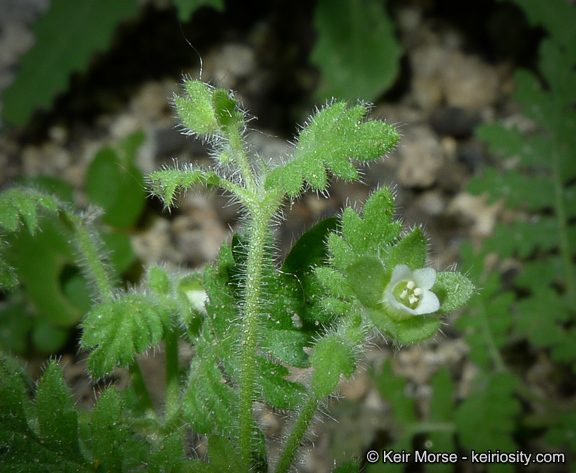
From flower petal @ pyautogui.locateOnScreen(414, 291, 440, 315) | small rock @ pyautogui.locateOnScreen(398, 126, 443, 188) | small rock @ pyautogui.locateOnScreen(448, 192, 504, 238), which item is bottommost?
small rock @ pyautogui.locateOnScreen(448, 192, 504, 238)

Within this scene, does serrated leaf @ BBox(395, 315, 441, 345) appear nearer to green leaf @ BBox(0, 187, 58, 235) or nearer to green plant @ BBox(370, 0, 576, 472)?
green leaf @ BBox(0, 187, 58, 235)

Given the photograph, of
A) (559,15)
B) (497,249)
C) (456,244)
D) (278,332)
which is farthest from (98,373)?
(559,15)

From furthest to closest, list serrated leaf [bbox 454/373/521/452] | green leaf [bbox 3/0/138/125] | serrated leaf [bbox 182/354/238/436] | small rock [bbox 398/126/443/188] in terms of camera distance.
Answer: small rock [bbox 398/126/443/188] < green leaf [bbox 3/0/138/125] < serrated leaf [bbox 454/373/521/452] < serrated leaf [bbox 182/354/238/436]

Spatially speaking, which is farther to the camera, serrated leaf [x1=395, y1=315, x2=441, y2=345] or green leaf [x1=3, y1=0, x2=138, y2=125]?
green leaf [x1=3, y1=0, x2=138, y2=125]

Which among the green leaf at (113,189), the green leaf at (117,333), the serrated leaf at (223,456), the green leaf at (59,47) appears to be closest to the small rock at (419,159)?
the green leaf at (113,189)

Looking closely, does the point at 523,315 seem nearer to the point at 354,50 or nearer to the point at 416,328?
the point at 416,328

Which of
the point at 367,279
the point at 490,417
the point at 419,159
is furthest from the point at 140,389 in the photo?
the point at 419,159

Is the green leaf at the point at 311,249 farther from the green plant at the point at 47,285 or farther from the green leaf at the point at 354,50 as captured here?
the green leaf at the point at 354,50

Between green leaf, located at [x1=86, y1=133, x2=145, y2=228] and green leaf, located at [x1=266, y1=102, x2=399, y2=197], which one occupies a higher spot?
green leaf, located at [x1=266, y1=102, x2=399, y2=197]

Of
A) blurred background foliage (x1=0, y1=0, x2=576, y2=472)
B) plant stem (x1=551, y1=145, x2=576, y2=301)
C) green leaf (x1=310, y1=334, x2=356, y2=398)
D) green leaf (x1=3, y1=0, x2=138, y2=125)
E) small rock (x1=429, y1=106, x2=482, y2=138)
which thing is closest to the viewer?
green leaf (x1=310, y1=334, x2=356, y2=398)

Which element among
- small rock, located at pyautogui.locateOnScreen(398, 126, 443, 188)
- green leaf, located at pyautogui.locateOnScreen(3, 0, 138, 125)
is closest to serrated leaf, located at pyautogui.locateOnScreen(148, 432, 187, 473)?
small rock, located at pyautogui.locateOnScreen(398, 126, 443, 188)
